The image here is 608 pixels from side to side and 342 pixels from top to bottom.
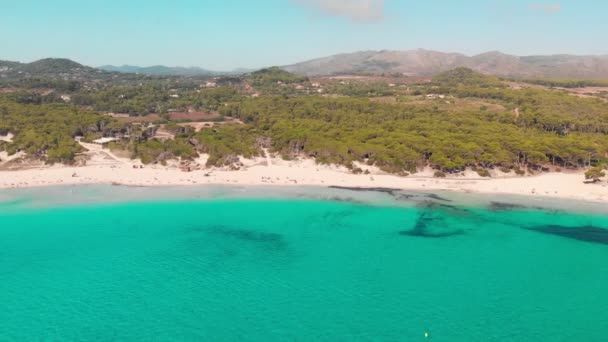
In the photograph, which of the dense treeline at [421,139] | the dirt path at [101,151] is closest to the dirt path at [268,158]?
the dense treeline at [421,139]

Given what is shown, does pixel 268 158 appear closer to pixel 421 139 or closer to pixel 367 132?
pixel 367 132

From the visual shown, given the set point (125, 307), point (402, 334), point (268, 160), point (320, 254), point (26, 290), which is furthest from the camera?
point (268, 160)

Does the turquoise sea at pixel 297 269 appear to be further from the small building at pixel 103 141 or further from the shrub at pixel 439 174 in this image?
the small building at pixel 103 141

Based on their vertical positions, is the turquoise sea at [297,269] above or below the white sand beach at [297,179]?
below

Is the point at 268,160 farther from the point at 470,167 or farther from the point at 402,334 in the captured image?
the point at 402,334

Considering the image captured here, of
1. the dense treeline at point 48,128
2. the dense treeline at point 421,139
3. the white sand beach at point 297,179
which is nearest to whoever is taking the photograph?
the white sand beach at point 297,179

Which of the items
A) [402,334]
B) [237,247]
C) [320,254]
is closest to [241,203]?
[237,247]
